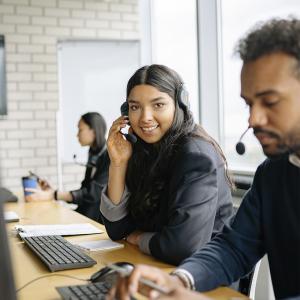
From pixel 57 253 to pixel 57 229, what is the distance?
48cm

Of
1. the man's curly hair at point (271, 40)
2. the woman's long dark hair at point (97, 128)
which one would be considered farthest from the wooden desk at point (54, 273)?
the woman's long dark hair at point (97, 128)

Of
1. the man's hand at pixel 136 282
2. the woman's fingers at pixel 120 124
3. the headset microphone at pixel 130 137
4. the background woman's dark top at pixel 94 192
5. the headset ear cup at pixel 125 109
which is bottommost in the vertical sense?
the background woman's dark top at pixel 94 192

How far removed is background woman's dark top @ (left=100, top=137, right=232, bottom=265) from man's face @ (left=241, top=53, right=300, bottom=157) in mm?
486

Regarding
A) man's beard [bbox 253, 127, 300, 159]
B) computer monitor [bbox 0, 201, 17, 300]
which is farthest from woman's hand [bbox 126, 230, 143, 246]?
computer monitor [bbox 0, 201, 17, 300]

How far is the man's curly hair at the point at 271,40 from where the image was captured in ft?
3.37

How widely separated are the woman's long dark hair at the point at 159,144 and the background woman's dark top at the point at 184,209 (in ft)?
0.09

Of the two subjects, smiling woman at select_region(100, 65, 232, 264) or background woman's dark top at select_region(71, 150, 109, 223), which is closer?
smiling woman at select_region(100, 65, 232, 264)

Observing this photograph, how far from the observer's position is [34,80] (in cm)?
392

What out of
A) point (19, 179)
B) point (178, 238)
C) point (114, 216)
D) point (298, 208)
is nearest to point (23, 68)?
point (19, 179)

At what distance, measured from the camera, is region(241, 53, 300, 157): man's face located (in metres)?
0.99

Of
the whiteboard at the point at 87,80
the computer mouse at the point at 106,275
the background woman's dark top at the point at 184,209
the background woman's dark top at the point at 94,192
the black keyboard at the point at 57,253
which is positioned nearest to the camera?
the computer mouse at the point at 106,275

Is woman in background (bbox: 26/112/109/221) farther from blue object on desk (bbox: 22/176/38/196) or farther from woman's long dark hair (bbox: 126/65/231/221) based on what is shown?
woman's long dark hair (bbox: 126/65/231/221)

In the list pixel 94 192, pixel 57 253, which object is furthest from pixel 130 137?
pixel 94 192

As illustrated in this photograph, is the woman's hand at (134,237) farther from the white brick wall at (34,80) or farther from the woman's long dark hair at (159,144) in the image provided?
the white brick wall at (34,80)
